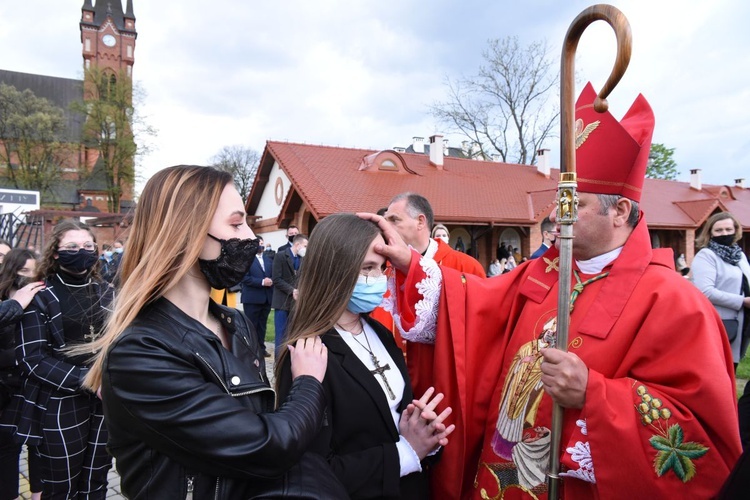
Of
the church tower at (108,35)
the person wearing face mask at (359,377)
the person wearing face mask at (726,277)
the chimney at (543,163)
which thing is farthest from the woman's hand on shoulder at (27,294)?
the church tower at (108,35)

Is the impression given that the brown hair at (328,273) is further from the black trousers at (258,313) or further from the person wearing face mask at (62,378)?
the black trousers at (258,313)

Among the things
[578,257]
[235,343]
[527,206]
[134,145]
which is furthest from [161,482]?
[134,145]

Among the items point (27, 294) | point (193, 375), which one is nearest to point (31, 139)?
point (27, 294)

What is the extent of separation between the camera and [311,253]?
2.03 metres

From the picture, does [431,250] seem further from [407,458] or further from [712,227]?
[712,227]

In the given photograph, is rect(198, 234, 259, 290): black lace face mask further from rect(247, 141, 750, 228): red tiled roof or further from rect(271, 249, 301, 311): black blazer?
rect(247, 141, 750, 228): red tiled roof

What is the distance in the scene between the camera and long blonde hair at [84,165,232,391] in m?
1.43

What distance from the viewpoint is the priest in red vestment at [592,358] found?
155 centimetres

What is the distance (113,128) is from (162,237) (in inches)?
1672

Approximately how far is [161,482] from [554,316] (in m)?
1.47


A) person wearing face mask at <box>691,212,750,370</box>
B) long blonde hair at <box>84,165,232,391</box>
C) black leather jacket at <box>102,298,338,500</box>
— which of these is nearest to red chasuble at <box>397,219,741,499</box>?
black leather jacket at <box>102,298,338,500</box>

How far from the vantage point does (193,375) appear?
4.29 feet

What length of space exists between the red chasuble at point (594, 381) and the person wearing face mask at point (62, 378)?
2226mm

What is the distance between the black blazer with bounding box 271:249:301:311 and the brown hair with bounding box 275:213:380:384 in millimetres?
6489
